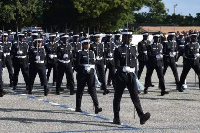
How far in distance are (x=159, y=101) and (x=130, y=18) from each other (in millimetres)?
55847

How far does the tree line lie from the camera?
59250 mm

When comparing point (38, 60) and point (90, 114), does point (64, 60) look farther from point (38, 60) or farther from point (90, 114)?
point (90, 114)

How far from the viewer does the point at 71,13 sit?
221 feet

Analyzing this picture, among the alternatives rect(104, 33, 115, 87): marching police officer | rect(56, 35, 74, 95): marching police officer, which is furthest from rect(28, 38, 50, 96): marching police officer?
rect(104, 33, 115, 87): marching police officer

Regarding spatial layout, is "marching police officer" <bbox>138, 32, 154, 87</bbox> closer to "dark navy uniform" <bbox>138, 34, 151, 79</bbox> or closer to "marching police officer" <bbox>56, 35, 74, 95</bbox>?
"dark navy uniform" <bbox>138, 34, 151, 79</bbox>

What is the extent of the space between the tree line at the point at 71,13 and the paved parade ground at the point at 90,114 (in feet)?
131

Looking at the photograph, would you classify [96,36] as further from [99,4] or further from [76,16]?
[76,16]

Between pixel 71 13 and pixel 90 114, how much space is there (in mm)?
55554

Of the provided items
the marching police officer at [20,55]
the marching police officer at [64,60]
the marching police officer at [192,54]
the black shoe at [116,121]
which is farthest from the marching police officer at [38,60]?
the black shoe at [116,121]

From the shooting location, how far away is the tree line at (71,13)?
59250mm

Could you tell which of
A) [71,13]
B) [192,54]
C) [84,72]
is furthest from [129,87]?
[71,13]

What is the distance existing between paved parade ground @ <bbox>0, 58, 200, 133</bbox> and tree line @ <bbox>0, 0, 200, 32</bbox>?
40.0 meters

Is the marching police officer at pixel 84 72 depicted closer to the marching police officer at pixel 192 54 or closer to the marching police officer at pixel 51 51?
the marching police officer at pixel 192 54

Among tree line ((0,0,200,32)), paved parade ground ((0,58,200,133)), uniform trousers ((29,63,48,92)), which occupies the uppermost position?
tree line ((0,0,200,32))
